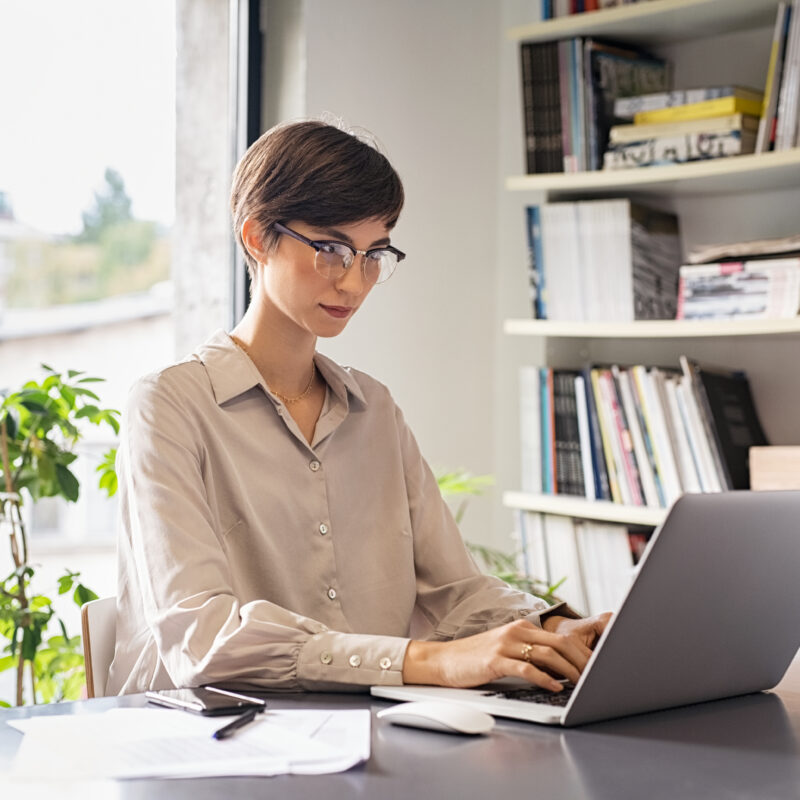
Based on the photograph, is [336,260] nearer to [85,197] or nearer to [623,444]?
[85,197]

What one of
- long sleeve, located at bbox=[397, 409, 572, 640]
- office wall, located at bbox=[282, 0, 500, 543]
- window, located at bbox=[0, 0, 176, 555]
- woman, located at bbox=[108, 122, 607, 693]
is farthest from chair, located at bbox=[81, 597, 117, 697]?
office wall, located at bbox=[282, 0, 500, 543]

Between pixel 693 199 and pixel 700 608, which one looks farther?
pixel 693 199

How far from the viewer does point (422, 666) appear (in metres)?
1.16

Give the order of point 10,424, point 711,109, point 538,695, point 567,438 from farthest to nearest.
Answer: point 567,438 → point 711,109 → point 10,424 → point 538,695

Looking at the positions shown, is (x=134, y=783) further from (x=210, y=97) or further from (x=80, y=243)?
(x=210, y=97)

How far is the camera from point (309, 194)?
1484 millimetres

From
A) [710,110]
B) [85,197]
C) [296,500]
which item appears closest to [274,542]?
[296,500]

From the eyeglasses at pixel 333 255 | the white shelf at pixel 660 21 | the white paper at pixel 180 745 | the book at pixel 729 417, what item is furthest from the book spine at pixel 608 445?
the white paper at pixel 180 745

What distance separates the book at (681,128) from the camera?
2439 mm

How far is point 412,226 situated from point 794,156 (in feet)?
3.17

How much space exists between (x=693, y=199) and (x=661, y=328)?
1.46 ft

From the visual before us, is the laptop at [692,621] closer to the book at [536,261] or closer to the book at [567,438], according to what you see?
the book at [567,438]

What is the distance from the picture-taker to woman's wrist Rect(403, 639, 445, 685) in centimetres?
116

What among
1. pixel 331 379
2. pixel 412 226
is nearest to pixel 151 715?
pixel 331 379
